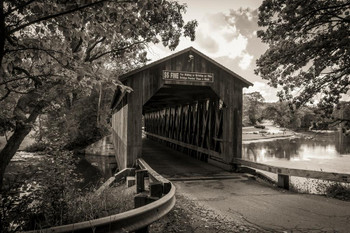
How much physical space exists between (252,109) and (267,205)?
73.1 meters

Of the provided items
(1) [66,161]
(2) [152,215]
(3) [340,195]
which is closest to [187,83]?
(3) [340,195]

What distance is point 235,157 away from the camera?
9281mm

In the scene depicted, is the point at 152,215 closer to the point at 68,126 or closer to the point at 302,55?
the point at 302,55

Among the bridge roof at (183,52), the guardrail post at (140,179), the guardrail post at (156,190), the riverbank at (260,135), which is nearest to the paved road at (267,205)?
the guardrail post at (140,179)

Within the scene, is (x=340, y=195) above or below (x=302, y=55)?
below

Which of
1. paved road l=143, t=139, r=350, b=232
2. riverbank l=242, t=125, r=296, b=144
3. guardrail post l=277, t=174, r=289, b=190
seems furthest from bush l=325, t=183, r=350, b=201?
riverbank l=242, t=125, r=296, b=144

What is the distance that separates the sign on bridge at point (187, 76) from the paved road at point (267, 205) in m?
3.49

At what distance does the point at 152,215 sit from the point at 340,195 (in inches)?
212

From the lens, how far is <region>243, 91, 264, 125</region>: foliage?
74.1 metres

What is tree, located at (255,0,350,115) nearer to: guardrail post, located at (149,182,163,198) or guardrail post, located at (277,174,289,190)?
guardrail post, located at (277,174,289,190)

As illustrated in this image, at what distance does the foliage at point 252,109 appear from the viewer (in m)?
74.1

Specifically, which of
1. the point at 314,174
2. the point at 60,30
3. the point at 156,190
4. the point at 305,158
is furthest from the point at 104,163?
the point at 60,30

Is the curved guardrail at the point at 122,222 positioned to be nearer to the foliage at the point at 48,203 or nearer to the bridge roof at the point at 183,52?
the foliage at the point at 48,203

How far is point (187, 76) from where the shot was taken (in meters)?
8.95
